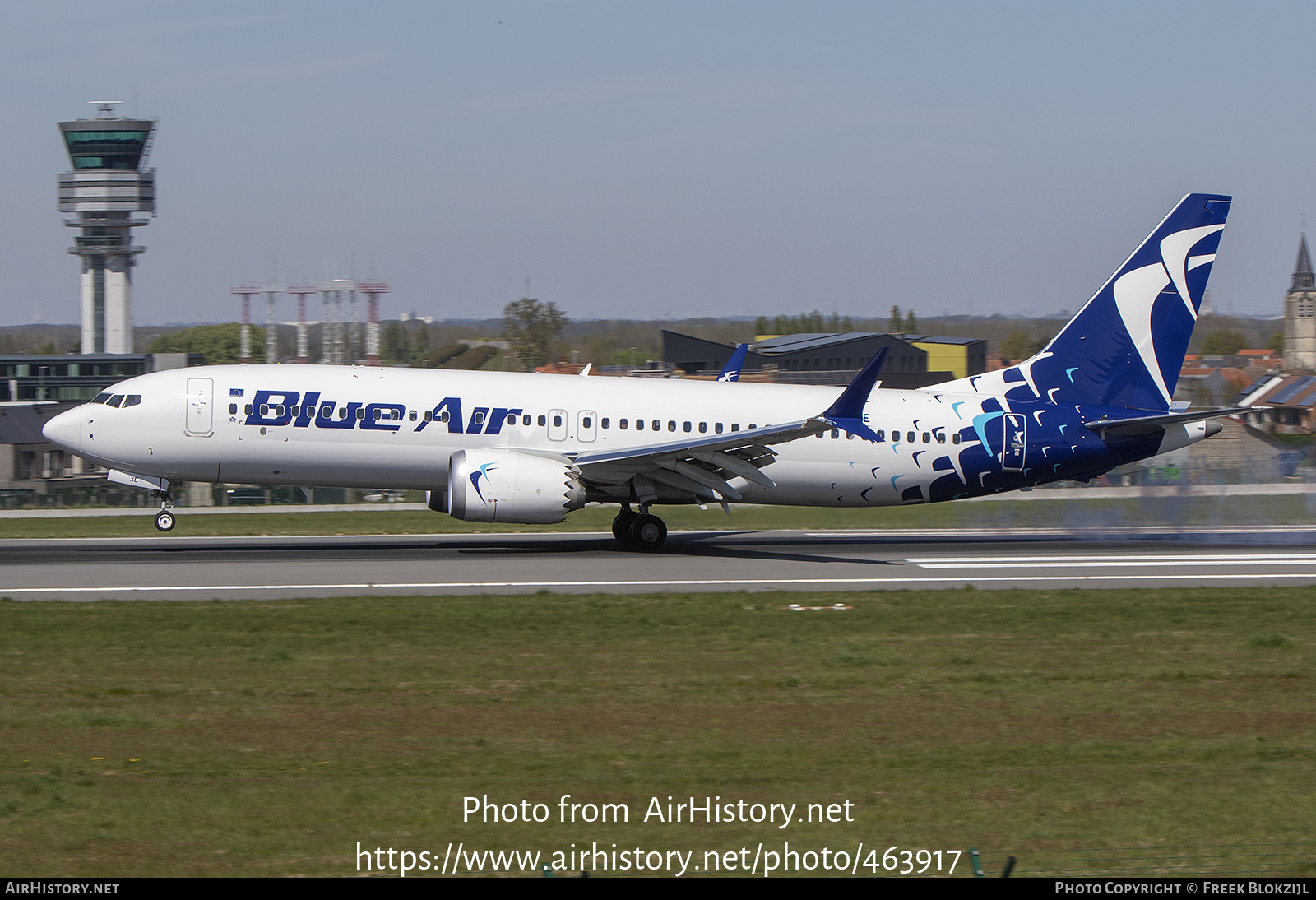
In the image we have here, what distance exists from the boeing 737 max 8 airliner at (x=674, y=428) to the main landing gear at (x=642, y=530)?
0.04 metres

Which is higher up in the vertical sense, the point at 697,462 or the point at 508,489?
the point at 697,462

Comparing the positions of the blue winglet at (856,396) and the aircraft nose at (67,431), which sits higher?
the blue winglet at (856,396)

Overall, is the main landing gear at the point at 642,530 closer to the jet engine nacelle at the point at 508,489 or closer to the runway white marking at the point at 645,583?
the jet engine nacelle at the point at 508,489

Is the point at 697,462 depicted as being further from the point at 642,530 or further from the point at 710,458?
the point at 642,530

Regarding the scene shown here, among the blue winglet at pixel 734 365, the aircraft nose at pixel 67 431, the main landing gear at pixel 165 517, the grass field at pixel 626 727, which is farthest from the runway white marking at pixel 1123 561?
the aircraft nose at pixel 67 431

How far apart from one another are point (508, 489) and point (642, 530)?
4.02 m

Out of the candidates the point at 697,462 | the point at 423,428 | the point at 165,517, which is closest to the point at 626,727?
the point at 697,462

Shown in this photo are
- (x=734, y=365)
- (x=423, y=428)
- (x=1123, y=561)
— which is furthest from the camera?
(x=734, y=365)

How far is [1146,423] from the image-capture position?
88.8 feet

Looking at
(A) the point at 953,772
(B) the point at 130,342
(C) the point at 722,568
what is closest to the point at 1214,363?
(B) the point at 130,342

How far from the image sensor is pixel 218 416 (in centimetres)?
2450

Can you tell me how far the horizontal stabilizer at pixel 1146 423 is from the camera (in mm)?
26578

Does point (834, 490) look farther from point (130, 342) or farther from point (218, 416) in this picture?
point (130, 342)

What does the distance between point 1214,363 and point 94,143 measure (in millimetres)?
131744
